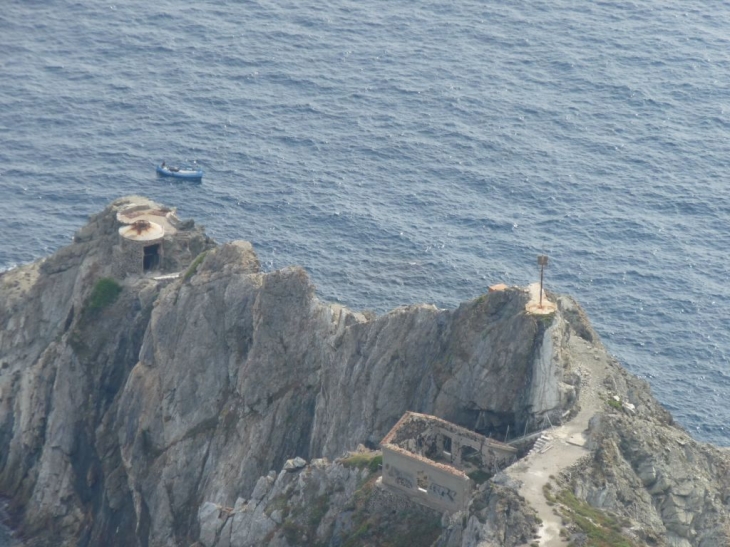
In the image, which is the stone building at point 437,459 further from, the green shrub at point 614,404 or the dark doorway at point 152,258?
the dark doorway at point 152,258

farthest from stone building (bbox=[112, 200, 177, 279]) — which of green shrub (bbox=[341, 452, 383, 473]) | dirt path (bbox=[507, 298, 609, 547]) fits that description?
dirt path (bbox=[507, 298, 609, 547])

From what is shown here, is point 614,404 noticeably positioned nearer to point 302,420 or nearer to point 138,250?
point 302,420

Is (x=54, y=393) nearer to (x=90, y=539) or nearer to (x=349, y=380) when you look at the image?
(x=90, y=539)

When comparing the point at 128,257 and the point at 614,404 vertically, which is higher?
the point at 614,404

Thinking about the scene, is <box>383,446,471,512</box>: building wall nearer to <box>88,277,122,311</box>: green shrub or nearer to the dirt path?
the dirt path

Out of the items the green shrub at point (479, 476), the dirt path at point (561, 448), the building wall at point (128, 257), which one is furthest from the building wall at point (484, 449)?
the building wall at point (128, 257)

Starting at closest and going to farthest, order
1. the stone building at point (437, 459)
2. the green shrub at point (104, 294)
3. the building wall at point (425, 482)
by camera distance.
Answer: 1. the building wall at point (425, 482)
2. the stone building at point (437, 459)
3. the green shrub at point (104, 294)

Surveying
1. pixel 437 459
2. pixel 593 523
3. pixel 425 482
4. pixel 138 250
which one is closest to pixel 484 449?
pixel 437 459
